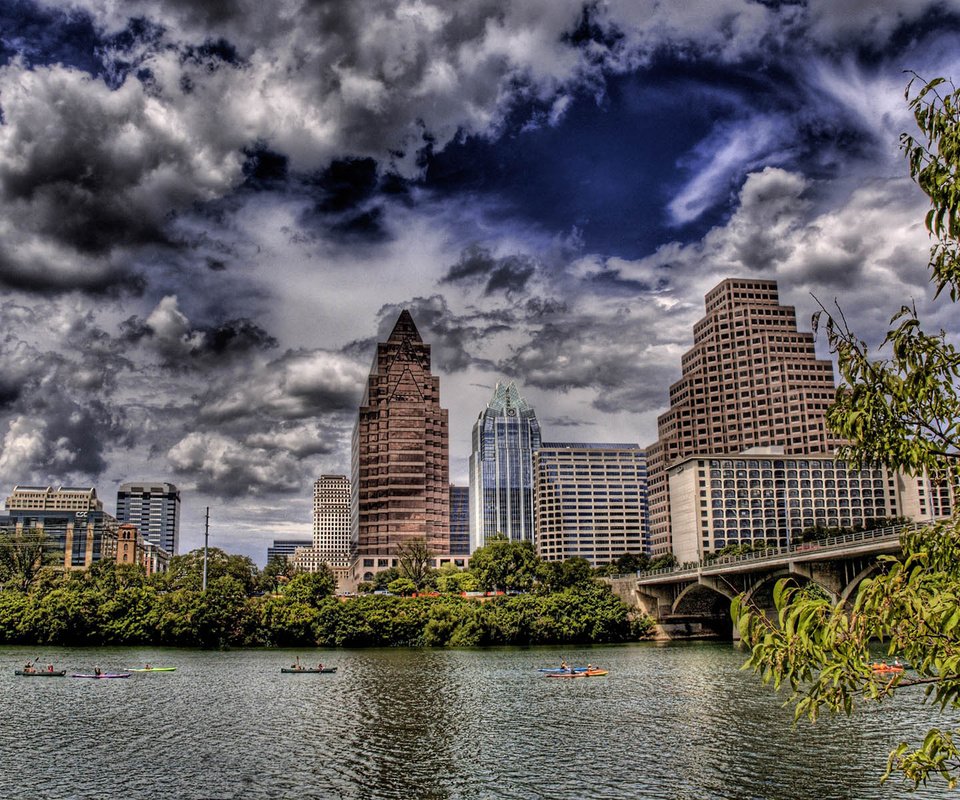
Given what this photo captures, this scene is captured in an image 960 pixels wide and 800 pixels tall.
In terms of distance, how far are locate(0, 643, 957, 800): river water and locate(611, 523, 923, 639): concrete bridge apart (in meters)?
30.4

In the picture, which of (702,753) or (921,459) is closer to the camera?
(921,459)

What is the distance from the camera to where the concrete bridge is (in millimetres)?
119750

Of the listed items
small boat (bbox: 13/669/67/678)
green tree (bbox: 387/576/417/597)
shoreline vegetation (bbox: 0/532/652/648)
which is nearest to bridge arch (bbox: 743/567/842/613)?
shoreline vegetation (bbox: 0/532/652/648)

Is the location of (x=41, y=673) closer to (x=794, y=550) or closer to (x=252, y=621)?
(x=252, y=621)

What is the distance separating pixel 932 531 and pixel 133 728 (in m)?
64.4

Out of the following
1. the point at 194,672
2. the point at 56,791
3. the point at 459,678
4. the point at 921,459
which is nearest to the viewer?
the point at 921,459

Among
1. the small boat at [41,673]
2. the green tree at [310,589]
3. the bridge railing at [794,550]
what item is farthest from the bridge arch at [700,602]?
the small boat at [41,673]

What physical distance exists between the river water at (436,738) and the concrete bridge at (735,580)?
30.4m

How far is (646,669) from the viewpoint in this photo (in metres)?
109

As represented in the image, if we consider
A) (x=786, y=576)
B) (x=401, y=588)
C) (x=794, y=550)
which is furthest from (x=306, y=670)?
(x=401, y=588)

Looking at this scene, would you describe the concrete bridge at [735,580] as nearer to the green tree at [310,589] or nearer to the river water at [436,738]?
the river water at [436,738]

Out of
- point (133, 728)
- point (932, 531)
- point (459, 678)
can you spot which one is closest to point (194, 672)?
point (459, 678)

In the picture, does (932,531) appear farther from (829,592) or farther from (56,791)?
(829,592)

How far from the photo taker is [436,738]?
59.8 meters
